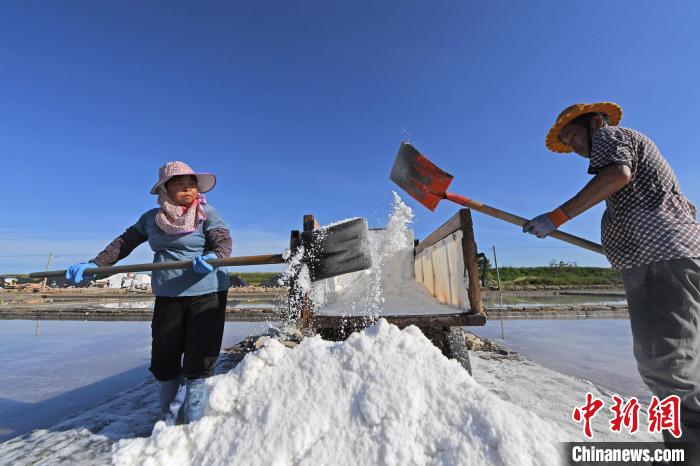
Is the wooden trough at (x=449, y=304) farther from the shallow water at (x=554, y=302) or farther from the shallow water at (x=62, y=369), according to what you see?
the shallow water at (x=554, y=302)

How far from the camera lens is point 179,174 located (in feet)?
6.07

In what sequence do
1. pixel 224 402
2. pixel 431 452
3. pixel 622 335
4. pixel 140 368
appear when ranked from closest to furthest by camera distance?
pixel 431 452
pixel 224 402
pixel 140 368
pixel 622 335

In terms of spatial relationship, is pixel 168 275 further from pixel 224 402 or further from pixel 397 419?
pixel 397 419

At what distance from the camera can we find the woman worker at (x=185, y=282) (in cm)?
174

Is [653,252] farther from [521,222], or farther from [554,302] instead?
[554,302]

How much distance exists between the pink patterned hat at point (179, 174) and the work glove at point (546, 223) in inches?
71.6

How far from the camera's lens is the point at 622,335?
4.72 m

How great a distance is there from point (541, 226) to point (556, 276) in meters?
24.1

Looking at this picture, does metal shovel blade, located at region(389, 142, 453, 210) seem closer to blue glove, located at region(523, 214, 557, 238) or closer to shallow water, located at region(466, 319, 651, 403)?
blue glove, located at region(523, 214, 557, 238)

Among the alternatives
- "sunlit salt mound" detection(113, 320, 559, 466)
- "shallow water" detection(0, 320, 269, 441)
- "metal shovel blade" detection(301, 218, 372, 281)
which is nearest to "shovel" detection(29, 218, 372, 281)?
"metal shovel blade" detection(301, 218, 372, 281)

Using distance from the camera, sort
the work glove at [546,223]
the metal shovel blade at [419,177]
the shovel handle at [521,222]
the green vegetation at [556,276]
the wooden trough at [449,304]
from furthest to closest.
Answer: the green vegetation at [556,276] → the metal shovel blade at [419,177] → the shovel handle at [521,222] → the wooden trough at [449,304] → the work glove at [546,223]

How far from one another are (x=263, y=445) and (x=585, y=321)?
6.97 m

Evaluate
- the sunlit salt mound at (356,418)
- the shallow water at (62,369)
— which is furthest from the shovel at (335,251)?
the shallow water at (62,369)

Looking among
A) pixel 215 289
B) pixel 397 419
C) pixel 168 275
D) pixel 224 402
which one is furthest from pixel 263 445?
pixel 168 275
